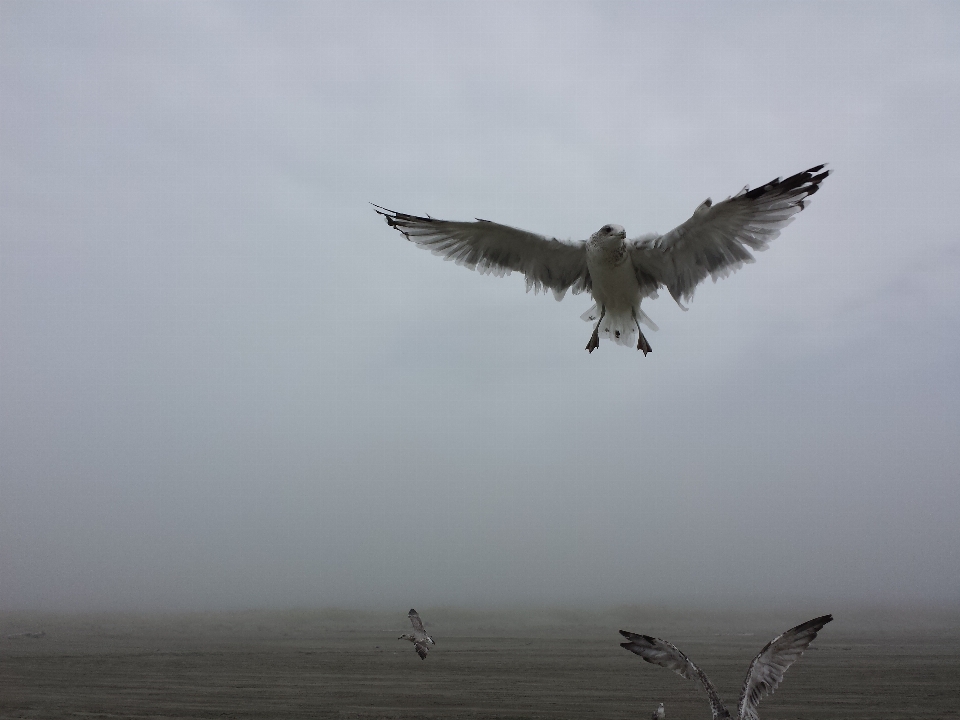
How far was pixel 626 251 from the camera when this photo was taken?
9.88 metres

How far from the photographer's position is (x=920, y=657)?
108 ft

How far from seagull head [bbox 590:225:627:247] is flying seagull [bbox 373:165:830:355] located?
13 mm

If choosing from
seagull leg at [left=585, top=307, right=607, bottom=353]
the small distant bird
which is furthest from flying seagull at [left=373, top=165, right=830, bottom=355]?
the small distant bird

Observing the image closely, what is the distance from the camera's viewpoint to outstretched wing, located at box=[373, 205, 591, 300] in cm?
1070

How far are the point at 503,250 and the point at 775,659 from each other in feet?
22.3

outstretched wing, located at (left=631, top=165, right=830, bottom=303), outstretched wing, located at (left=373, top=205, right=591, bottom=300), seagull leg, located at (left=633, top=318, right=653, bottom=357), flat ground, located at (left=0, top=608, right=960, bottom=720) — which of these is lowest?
flat ground, located at (left=0, top=608, right=960, bottom=720)

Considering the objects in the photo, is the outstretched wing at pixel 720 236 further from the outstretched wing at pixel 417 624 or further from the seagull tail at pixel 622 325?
the outstretched wing at pixel 417 624

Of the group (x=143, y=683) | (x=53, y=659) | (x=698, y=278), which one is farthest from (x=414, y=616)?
(x=53, y=659)

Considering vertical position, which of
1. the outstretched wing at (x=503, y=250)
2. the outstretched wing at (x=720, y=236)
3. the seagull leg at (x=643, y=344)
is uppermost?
the outstretched wing at (x=503, y=250)

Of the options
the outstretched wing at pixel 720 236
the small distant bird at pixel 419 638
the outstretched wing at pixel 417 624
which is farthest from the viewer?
the outstretched wing at pixel 417 624

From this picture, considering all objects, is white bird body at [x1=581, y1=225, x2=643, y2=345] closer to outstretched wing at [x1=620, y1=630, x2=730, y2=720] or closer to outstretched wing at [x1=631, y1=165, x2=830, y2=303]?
outstretched wing at [x1=631, y1=165, x2=830, y2=303]

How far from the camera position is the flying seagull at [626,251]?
900 cm

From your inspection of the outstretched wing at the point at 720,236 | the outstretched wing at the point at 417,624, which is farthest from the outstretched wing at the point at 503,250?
the outstretched wing at the point at 417,624

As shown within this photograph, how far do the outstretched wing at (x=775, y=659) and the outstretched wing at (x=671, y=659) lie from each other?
0.42m
